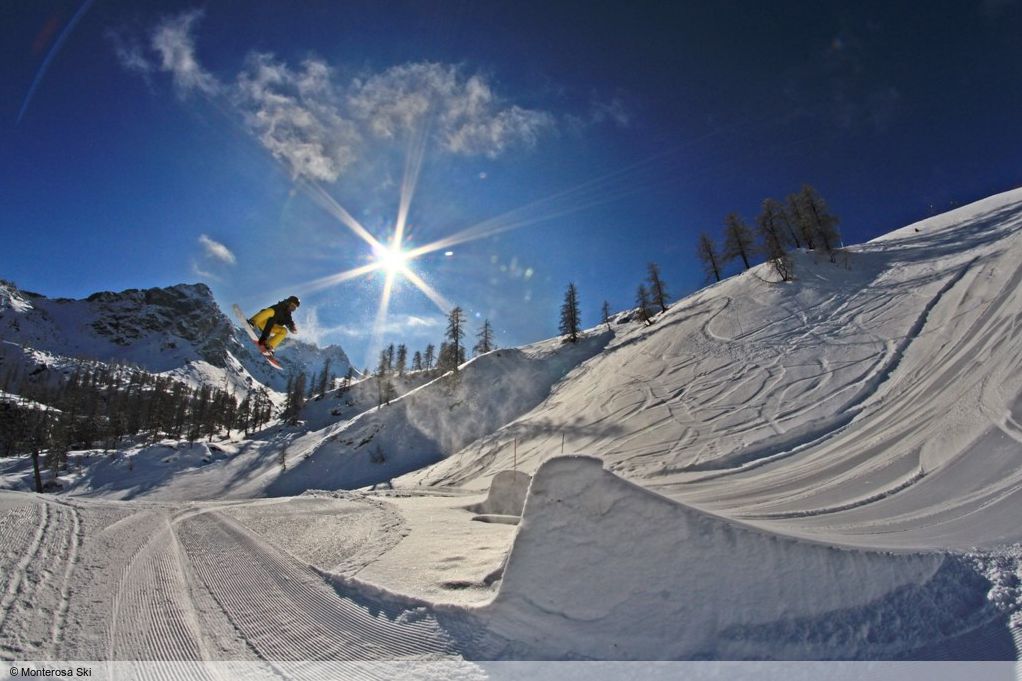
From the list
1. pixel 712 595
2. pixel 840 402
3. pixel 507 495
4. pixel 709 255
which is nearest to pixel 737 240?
pixel 709 255

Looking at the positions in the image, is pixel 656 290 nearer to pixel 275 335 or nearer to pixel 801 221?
pixel 801 221

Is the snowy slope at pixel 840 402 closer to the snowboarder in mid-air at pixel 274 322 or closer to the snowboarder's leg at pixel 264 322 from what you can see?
the snowboarder in mid-air at pixel 274 322

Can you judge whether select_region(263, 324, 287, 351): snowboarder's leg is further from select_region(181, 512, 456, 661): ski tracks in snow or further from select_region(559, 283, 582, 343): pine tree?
select_region(559, 283, 582, 343): pine tree

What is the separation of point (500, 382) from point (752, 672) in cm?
4016

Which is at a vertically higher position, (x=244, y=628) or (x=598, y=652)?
(x=244, y=628)

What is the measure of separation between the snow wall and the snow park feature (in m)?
0.02

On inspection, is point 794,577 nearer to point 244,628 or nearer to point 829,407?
point 244,628

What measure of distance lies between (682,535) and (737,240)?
163ft

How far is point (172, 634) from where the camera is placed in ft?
16.4

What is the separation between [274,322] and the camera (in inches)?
554

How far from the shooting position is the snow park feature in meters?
4.40

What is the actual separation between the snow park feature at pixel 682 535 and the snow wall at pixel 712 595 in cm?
2

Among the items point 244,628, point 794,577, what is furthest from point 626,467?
point 244,628

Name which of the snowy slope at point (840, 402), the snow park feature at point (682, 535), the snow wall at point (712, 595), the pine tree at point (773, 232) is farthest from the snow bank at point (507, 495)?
the pine tree at point (773, 232)
